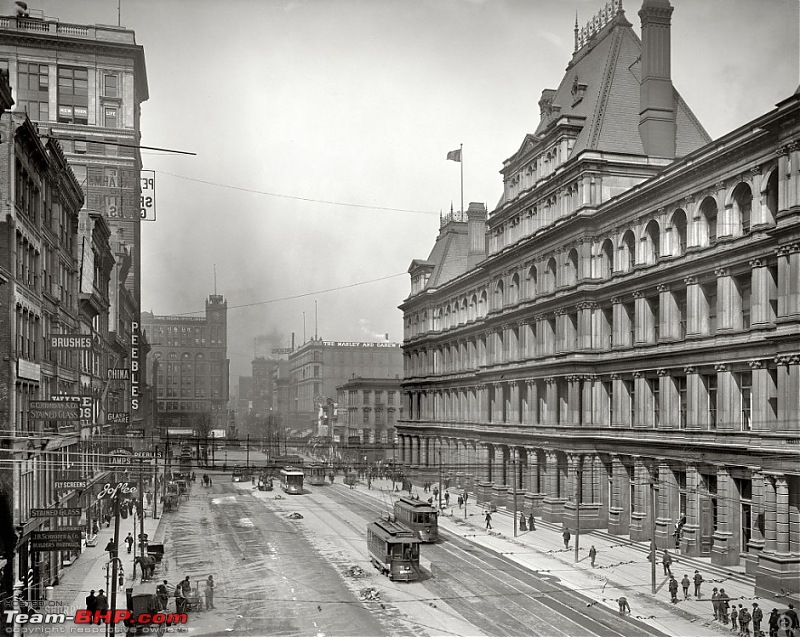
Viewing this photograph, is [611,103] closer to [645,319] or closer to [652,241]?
[652,241]

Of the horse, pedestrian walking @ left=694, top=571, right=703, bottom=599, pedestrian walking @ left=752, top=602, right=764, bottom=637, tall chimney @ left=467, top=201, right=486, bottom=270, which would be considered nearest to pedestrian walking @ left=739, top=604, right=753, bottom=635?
pedestrian walking @ left=752, top=602, right=764, bottom=637

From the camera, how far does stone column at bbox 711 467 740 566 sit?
3703cm

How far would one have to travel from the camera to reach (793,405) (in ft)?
107

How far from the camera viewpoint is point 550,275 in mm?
55500

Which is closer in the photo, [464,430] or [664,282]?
[664,282]

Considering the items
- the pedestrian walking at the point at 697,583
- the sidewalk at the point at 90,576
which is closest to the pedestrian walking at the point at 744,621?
the pedestrian walking at the point at 697,583

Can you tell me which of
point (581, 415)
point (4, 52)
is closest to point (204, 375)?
point (4, 52)

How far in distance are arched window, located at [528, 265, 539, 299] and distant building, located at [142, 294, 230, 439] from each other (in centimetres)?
2569

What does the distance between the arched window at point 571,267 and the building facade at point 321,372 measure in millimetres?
50859

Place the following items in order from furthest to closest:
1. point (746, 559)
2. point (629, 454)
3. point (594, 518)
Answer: point (594, 518)
point (629, 454)
point (746, 559)

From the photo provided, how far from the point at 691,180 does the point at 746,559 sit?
18.5 metres

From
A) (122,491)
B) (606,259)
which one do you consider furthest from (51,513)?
(606,259)

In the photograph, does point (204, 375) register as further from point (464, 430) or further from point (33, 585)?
point (33, 585)

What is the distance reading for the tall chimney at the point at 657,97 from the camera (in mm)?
48531
